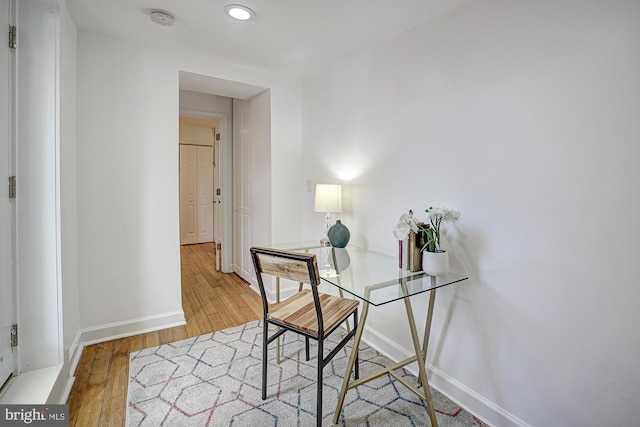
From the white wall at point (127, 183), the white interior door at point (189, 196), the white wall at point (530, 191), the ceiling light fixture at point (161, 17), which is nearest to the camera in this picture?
the white wall at point (530, 191)

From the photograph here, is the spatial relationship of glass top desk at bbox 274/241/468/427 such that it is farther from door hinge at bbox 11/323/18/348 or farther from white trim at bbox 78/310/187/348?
door hinge at bbox 11/323/18/348

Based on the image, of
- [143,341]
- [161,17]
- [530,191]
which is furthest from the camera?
[143,341]

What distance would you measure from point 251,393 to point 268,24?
7.64 ft

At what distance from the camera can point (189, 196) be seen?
6.46m

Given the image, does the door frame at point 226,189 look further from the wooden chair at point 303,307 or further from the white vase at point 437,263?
the white vase at point 437,263

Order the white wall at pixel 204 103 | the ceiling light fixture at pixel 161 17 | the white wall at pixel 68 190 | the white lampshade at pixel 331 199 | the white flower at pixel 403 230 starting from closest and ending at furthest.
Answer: the white flower at pixel 403 230, the white wall at pixel 68 190, the ceiling light fixture at pixel 161 17, the white lampshade at pixel 331 199, the white wall at pixel 204 103

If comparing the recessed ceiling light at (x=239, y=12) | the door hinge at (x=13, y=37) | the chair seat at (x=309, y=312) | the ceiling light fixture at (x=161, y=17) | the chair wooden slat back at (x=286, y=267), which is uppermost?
the ceiling light fixture at (x=161, y=17)

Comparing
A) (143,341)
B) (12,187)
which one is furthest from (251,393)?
(12,187)

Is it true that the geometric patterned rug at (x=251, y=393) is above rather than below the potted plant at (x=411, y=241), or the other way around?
below

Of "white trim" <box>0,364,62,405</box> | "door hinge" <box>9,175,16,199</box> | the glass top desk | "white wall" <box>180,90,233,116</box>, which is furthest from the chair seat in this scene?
"white wall" <box>180,90,233,116</box>

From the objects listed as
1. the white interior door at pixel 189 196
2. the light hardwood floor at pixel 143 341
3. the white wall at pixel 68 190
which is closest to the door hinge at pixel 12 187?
the white wall at pixel 68 190

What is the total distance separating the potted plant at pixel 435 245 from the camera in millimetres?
1641

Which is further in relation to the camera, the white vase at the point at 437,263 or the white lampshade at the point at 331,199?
the white lampshade at the point at 331,199

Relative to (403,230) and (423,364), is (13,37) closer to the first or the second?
(403,230)
